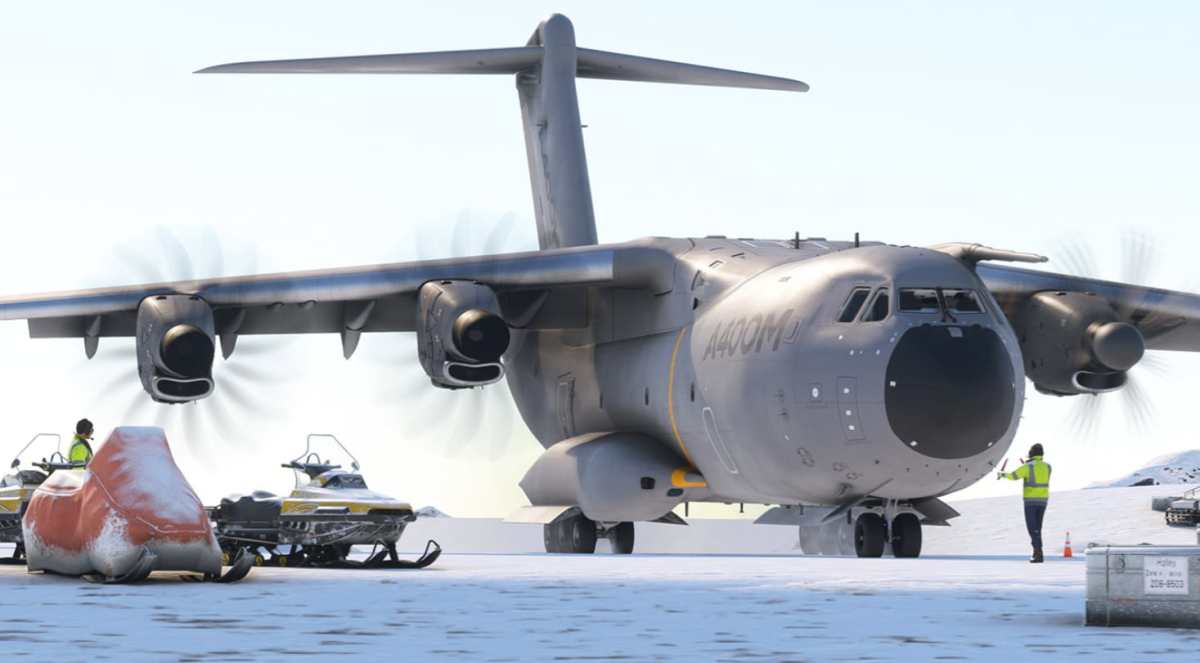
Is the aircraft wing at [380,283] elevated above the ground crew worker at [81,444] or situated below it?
above

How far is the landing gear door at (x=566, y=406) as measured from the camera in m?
28.8

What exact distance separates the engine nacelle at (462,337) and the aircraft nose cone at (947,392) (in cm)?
632

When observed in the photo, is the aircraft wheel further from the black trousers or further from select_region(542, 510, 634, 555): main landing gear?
the black trousers

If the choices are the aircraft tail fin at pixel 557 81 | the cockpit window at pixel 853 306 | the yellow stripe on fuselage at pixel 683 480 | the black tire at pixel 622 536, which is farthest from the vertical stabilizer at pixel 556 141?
the cockpit window at pixel 853 306

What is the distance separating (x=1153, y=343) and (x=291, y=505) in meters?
17.5

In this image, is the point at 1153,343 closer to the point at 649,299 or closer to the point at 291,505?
the point at 649,299

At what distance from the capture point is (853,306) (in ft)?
69.5

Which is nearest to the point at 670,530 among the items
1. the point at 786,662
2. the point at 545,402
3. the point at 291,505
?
the point at 545,402

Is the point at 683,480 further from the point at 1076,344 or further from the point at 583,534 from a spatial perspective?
the point at 1076,344

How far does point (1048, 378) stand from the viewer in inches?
1027

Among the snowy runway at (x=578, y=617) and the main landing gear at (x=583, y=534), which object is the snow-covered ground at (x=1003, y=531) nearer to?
the main landing gear at (x=583, y=534)

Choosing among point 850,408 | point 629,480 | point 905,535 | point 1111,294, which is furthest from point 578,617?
point 1111,294

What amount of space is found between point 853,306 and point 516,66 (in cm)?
1402

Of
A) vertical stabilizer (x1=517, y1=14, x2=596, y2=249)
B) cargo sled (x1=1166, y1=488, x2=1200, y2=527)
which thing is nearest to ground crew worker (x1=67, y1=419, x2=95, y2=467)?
vertical stabilizer (x1=517, y1=14, x2=596, y2=249)
